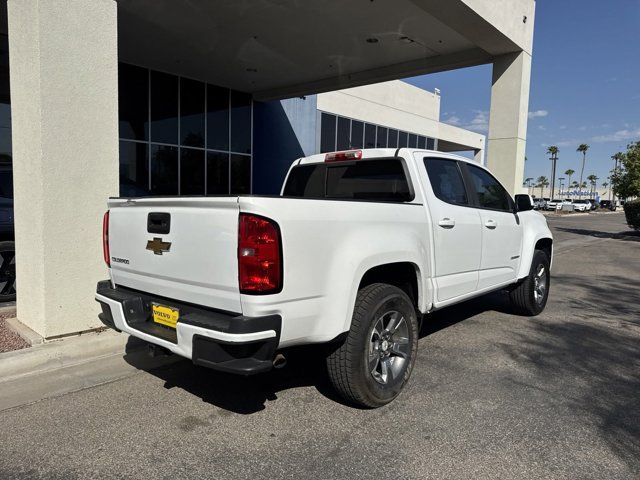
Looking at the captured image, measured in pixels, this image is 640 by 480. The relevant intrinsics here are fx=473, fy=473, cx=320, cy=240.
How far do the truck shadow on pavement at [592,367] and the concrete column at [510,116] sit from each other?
189 inches

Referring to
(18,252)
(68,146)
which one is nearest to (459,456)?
(68,146)

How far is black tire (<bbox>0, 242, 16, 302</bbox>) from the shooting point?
5844 millimetres

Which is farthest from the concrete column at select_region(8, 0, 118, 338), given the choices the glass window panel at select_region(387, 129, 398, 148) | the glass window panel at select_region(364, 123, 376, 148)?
the glass window panel at select_region(387, 129, 398, 148)

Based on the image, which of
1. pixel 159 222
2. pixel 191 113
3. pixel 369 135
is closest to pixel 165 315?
pixel 159 222

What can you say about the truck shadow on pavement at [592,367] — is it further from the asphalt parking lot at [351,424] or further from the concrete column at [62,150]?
the concrete column at [62,150]

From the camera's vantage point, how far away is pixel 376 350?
3.54m

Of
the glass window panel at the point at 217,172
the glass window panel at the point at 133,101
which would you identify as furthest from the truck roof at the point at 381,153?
the glass window panel at the point at 217,172

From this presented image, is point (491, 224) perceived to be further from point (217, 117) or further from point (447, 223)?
point (217, 117)

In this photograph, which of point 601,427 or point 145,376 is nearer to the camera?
point 601,427

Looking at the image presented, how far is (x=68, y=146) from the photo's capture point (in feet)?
15.0

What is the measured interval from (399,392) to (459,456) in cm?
84

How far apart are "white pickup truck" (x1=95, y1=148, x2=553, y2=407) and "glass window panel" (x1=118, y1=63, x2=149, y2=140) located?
10.9 m

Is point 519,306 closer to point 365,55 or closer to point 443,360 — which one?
point 443,360

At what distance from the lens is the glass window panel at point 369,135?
2264 cm
